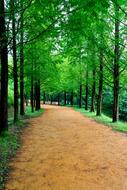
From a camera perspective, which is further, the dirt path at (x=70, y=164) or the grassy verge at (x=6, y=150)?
the grassy verge at (x=6, y=150)

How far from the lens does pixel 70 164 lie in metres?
8.21

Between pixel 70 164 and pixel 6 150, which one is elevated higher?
pixel 6 150

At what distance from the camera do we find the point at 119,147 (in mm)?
10750

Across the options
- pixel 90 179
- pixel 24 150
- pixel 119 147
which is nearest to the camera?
pixel 90 179

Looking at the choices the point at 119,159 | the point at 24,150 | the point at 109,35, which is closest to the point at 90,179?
the point at 119,159

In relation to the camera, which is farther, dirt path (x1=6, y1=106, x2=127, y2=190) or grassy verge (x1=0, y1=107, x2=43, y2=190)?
grassy verge (x1=0, y1=107, x2=43, y2=190)

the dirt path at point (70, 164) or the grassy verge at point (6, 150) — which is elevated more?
the grassy verge at point (6, 150)

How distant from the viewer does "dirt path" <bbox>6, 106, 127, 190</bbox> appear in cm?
658

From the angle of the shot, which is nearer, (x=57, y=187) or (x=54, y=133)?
(x=57, y=187)

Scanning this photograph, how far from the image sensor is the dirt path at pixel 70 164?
6.58m

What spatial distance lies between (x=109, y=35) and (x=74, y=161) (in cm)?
1252

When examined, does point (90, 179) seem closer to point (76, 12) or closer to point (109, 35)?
point (76, 12)

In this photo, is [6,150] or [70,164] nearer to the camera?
[70,164]

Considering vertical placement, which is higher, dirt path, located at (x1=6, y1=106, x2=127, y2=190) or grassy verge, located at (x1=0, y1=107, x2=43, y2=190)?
grassy verge, located at (x1=0, y1=107, x2=43, y2=190)
